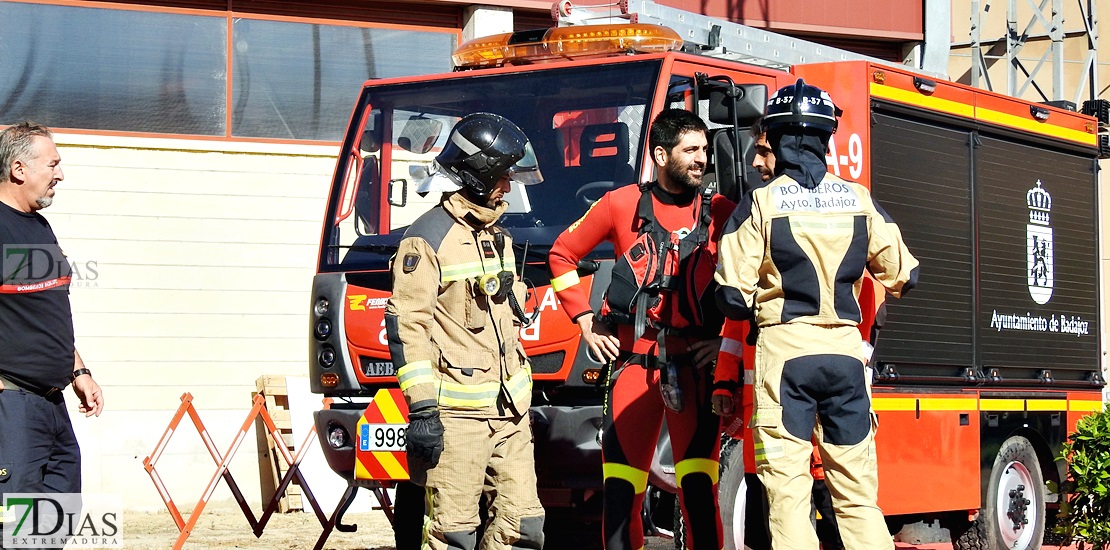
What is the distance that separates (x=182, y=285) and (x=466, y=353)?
762cm

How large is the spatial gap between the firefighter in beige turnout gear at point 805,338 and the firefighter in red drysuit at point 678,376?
61 cm

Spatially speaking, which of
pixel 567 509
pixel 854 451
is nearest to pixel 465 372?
pixel 854 451

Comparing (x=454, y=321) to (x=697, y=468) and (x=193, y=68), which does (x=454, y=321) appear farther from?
(x=193, y=68)

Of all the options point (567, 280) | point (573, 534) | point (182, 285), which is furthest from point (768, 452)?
point (182, 285)

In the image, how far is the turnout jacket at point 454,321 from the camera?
5406 mm

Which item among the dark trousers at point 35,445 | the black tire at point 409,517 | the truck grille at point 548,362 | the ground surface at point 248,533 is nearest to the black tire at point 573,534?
the black tire at point 409,517

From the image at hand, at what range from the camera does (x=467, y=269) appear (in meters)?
5.61

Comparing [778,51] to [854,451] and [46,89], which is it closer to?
[854,451]

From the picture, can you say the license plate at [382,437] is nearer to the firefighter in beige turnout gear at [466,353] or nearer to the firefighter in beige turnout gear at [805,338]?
the firefighter in beige turnout gear at [466,353]

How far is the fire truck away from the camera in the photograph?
287 inches

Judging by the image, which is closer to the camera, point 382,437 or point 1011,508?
point 382,437

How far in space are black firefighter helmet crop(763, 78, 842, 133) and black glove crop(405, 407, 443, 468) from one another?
175cm

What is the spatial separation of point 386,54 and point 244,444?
12.3ft

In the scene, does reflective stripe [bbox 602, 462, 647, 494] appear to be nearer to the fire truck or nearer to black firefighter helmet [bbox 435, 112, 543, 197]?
the fire truck
